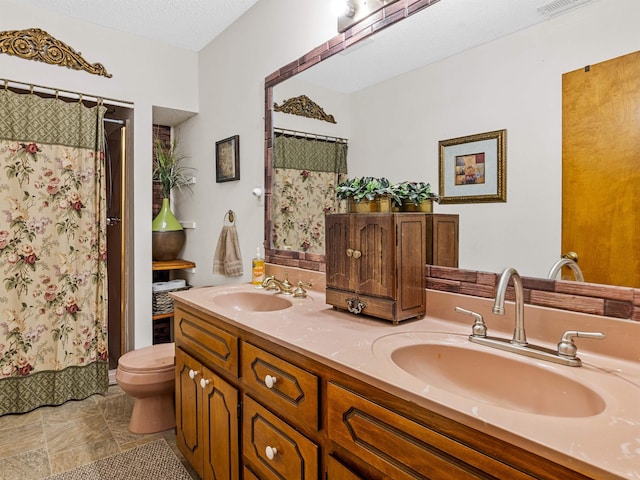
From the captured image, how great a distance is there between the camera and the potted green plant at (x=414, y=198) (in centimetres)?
142

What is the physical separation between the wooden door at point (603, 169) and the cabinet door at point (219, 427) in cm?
122

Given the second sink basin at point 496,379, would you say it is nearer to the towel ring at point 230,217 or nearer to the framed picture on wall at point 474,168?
the framed picture on wall at point 474,168

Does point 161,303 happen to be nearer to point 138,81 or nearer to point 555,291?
point 138,81

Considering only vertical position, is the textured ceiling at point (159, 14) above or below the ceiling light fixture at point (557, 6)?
above

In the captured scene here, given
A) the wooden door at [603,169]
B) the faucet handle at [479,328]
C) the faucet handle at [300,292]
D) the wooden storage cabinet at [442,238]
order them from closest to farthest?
the wooden door at [603,169]
the faucet handle at [479,328]
the wooden storage cabinet at [442,238]
the faucet handle at [300,292]

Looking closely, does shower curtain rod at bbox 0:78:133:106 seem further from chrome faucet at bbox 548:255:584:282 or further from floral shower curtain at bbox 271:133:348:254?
chrome faucet at bbox 548:255:584:282

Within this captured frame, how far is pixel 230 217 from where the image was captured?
2.63m

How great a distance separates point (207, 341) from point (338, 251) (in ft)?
2.17

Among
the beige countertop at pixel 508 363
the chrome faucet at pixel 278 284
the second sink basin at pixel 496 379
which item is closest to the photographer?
the beige countertop at pixel 508 363

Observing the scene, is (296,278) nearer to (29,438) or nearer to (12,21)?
(29,438)

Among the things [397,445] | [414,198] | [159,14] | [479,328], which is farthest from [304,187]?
[159,14]

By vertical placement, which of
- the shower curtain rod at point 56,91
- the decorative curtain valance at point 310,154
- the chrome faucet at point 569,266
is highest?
the shower curtain rod at point 56,91

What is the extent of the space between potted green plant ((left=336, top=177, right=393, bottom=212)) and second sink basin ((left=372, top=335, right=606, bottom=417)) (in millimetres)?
518

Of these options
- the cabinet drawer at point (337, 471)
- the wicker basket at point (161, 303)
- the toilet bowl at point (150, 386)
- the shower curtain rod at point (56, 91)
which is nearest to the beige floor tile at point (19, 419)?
the toilet bowl at point (150, 386)
